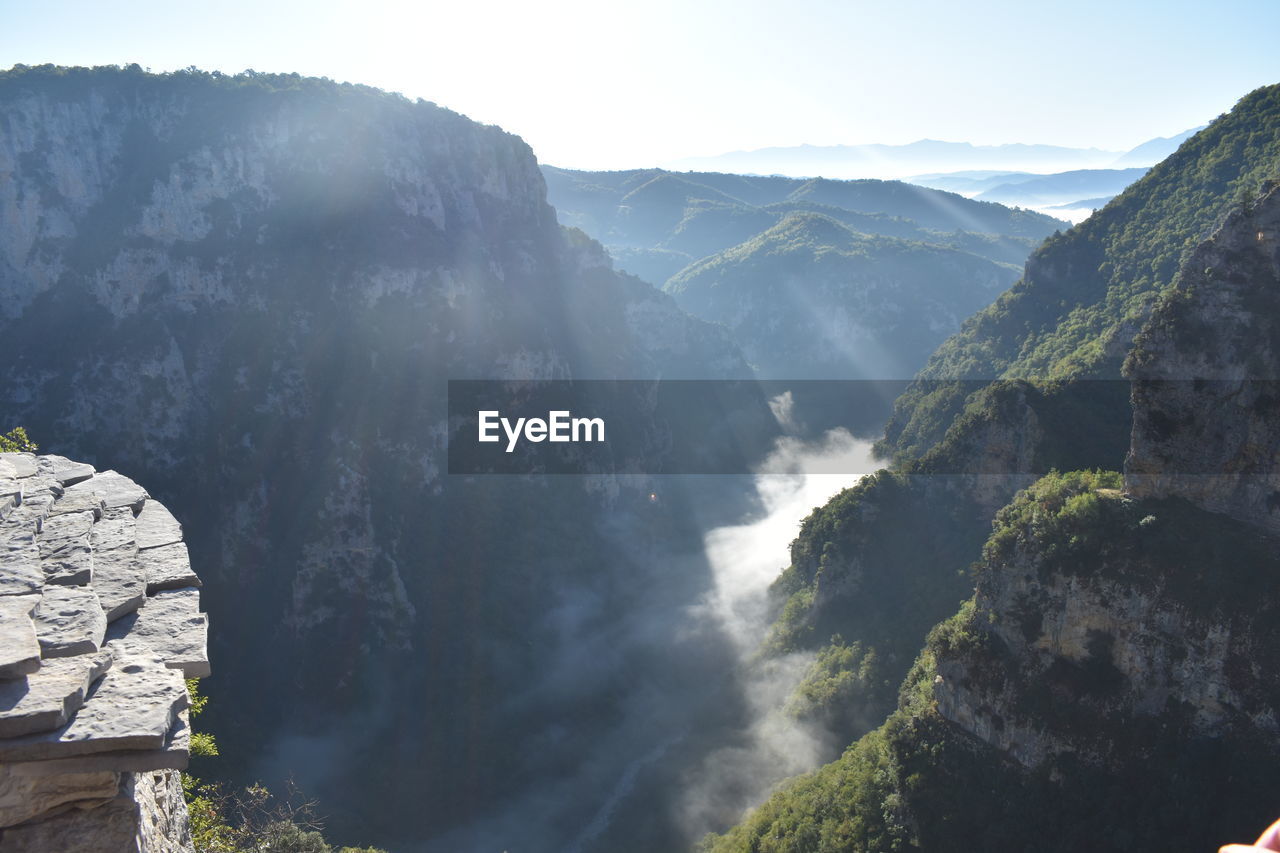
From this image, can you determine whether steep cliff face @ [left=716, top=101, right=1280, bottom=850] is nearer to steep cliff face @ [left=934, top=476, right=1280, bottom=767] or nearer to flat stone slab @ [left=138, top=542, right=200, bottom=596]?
steep cliff face @ [left=934, top=476, right=1280, bottom=767]

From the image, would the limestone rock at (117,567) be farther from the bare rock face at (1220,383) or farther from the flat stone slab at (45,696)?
the bare rock face at (1220,383)

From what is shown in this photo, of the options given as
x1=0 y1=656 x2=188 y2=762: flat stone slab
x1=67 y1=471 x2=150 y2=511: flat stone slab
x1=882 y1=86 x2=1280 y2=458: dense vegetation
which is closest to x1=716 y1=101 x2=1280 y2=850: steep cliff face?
x1=882 y1=86 x2=1280 y2=458: dense vegetation

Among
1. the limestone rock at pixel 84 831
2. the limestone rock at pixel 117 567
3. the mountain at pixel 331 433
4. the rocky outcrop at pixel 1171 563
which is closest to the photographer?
the limestone rock at pixel 84 831

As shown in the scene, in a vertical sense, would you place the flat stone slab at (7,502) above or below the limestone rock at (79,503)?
above

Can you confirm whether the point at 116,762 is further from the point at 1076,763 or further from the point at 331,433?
A: the point at 331,433

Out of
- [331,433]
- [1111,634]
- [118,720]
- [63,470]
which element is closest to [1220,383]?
[1111,634]

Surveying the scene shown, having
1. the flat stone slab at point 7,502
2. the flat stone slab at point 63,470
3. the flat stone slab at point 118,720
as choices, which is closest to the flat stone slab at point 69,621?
the flat stone slab at point 118,720
